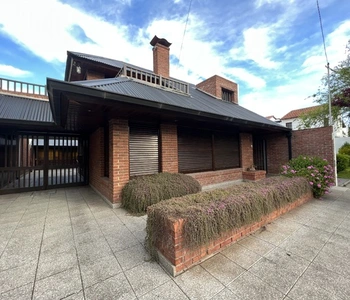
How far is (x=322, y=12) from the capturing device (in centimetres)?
529

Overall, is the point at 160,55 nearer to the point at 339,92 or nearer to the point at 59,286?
the point at 59,286

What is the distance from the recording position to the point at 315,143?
7250 millimetres

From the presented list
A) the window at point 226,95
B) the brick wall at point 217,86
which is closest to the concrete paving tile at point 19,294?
the brick wall at point 217,86

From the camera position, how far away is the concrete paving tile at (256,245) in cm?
227

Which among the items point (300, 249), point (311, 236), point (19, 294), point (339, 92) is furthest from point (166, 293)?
point (339, 92)

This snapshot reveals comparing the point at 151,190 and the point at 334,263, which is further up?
the point at 151,190

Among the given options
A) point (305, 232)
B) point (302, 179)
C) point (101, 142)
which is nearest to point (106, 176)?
point (101, 142)

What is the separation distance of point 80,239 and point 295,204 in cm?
467

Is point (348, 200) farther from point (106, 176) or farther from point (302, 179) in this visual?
point (106, 176)

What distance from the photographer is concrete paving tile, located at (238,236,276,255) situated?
2271 mm

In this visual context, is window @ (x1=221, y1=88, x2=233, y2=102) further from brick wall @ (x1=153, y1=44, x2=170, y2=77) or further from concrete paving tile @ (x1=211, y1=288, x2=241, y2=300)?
concrete paving tile @ (x1=211, y1=288, x2=241, y2=300)

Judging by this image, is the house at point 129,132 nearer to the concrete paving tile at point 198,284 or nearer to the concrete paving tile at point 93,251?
the concrete paving tile at point 93,251

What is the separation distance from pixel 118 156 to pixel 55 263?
2.47m

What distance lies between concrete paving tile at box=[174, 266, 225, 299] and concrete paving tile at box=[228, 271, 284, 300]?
15 cm
